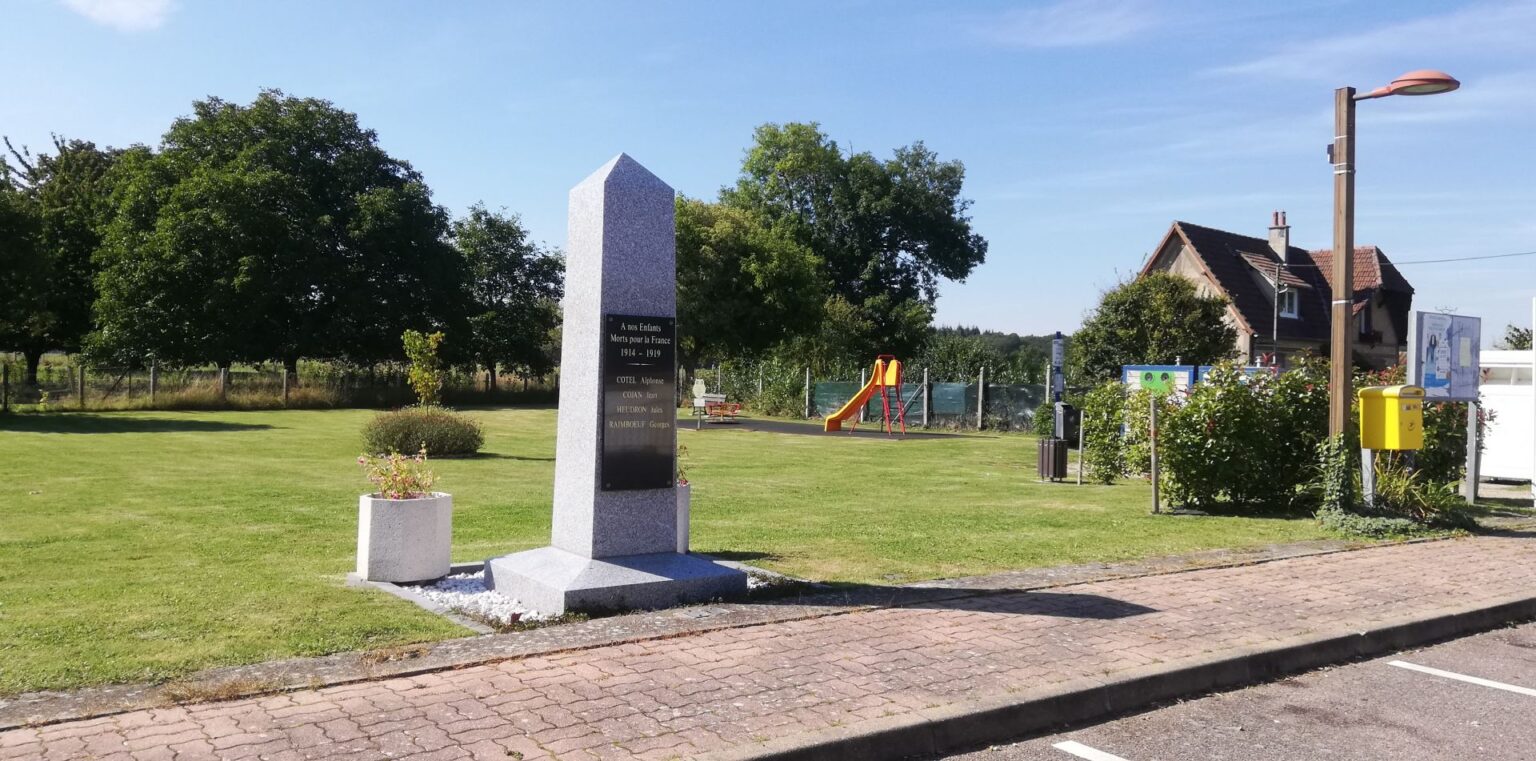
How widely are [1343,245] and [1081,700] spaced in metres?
8.40

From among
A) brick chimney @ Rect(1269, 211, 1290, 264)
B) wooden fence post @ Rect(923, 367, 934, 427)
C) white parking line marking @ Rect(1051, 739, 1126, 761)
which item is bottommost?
white parking line marking @ Rect(1051, 739, 1126, 761)

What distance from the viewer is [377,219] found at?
45438mm

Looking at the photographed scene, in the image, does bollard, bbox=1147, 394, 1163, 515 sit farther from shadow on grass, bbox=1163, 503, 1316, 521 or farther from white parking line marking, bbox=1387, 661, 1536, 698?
white parking line marking, bbox=1387, 661, 1536, 698

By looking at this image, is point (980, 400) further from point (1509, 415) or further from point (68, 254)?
point (68, 254)

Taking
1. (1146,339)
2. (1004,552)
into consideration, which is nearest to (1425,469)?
(1004,552)

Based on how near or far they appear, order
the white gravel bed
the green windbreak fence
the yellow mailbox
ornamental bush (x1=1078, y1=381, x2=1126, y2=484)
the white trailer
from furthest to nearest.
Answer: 1. the green windbreak fence
2. the white trailer
3. ornamental bush (x1=1078, y1=381, x2=1126, y2=484)
4. the yellow mailbox
5. the white gravel bed

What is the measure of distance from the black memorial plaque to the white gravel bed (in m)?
0.98

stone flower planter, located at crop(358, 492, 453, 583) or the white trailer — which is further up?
the white trailer

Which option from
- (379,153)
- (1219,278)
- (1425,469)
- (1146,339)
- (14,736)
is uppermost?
(379,153)

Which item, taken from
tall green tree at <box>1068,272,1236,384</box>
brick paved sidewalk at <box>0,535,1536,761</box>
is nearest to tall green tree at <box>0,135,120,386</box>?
tall green tree at <box>1068,272,1236,384</box>

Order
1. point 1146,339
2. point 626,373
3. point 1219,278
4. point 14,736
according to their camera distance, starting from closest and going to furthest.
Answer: point 14,736
point 626,373
point 1146,339
point 1219,278

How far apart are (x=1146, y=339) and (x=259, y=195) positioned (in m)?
33.1

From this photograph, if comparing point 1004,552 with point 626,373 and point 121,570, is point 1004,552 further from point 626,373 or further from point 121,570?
point 121,570

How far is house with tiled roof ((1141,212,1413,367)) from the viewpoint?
4300 centimetres
